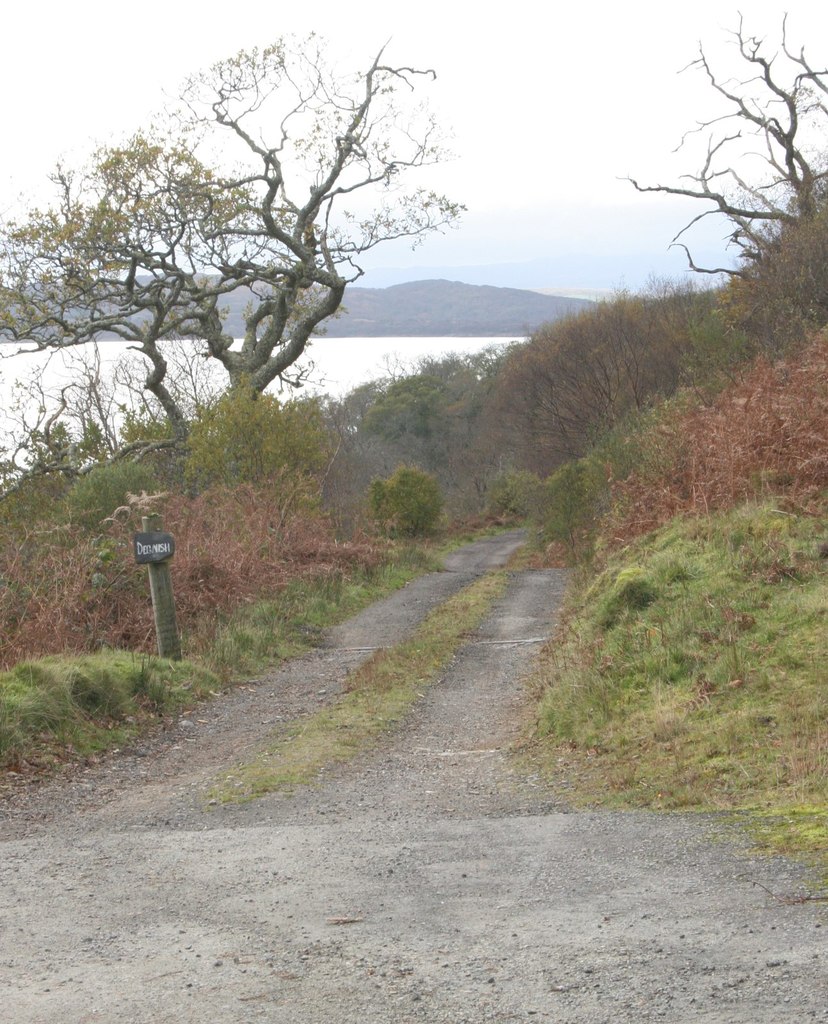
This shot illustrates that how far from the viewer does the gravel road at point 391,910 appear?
3.73 meters

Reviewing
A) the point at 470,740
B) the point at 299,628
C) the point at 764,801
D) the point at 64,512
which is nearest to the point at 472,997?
the point at 764,801

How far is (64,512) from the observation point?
65.9 feet

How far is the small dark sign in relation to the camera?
12.8 m

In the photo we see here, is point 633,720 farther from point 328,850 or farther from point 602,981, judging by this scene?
point 602,981

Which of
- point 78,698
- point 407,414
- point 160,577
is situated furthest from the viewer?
point 407,414

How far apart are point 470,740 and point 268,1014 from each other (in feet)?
20.2

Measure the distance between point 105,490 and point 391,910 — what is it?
56.6 ft

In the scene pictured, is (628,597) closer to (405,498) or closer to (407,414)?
(405,498)

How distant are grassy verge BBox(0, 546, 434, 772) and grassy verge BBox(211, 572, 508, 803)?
150cm

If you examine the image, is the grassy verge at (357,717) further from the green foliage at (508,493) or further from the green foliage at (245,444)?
the green foliage at (508,493)

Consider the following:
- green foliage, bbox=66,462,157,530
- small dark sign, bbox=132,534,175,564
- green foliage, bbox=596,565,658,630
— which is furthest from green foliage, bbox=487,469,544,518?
green foliage, bbox=596,565,658,630

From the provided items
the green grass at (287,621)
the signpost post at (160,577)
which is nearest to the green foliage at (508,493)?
the green grass at (287,621)

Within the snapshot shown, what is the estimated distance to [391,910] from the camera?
4805mm

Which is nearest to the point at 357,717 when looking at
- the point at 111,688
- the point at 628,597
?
the point at 111,688
